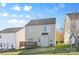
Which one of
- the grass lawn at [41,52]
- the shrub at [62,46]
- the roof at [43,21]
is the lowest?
the grass lawn at [41,52]

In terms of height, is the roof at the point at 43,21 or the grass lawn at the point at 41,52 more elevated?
the roof at the point at 43,21

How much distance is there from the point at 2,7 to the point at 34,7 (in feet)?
0.91

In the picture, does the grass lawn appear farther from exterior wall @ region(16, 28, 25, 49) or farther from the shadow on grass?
exterior wall @ region(16, 28, 25, 49)

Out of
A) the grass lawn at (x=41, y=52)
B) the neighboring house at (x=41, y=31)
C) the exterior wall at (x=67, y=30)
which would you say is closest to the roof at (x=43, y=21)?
the neighboring house at (x=41, y=31)

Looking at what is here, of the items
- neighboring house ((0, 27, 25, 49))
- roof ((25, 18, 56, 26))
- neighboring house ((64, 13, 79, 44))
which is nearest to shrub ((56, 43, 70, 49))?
neighboring house ((64, 13, 79, 44))

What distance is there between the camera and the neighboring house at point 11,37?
2746 mm

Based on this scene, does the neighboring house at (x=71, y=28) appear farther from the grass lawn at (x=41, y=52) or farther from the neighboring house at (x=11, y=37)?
the neighboring house at (x=11, y=37)

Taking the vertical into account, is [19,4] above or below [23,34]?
above

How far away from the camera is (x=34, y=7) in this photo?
9.04ft

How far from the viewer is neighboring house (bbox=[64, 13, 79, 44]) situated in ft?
9.02

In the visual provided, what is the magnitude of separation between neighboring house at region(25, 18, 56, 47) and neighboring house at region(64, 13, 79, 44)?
11 centimetres
